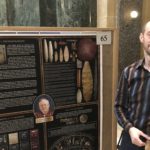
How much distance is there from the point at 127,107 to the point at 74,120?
0.38 meters

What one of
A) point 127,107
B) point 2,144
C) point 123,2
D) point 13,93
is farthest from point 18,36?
point 123,2

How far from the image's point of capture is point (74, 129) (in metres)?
1.78

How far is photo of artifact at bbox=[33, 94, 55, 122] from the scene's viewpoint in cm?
164

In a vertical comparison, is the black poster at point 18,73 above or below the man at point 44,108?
above

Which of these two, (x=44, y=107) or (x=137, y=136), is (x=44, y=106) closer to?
(x=44, y=107)

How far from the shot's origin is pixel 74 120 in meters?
1.77

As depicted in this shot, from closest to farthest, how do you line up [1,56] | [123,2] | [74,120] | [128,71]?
[1,56] < [128,71] < [74,120] < [123,2]

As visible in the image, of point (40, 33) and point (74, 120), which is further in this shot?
point (74, 120)

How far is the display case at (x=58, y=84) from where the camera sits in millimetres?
1533

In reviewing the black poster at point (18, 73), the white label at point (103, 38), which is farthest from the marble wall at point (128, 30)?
the black poster at point (18, 73)

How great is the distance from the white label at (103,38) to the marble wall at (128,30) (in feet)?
5.72

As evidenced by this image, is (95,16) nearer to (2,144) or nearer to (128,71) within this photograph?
(128,71)

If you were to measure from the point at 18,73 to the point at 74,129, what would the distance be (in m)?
0.58

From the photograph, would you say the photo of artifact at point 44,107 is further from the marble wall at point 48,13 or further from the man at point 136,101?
the marble wall at point 48,13
